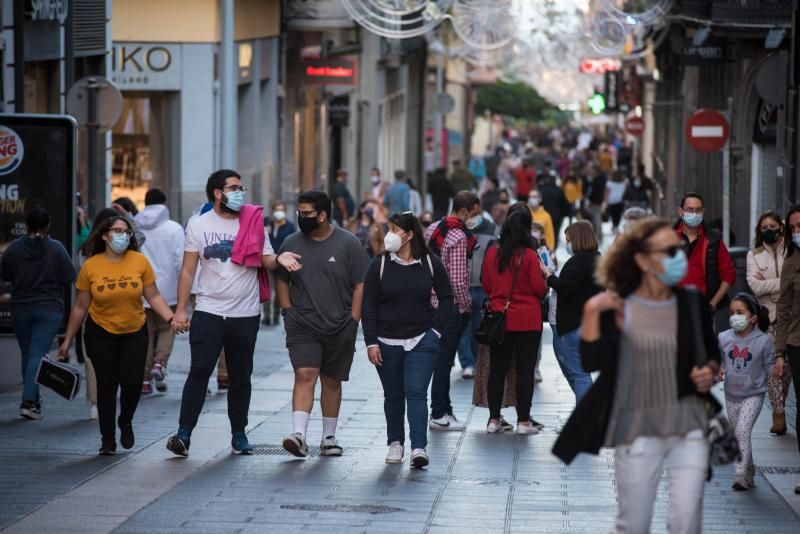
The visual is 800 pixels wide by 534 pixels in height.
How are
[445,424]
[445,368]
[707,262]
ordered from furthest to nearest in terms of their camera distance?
1. [445,368]
2. [445,424]
3. [707,262]

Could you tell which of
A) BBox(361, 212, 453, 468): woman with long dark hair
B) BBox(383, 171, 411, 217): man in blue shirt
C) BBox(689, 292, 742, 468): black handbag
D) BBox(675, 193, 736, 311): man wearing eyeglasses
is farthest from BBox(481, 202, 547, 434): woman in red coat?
BBox(383, 171, 411, 217): man in blue shirt

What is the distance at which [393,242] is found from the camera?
36.8 ft

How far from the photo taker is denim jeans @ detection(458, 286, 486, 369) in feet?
52.2

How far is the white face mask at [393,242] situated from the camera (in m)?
11.2

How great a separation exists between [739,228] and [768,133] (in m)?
3.00

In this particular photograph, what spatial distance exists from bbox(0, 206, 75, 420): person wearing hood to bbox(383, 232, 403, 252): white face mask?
133 inches

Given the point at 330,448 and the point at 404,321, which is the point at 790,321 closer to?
the point at 404,321

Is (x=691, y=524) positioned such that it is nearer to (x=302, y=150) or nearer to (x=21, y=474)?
(x=21, y=474)

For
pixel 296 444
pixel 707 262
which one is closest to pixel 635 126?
pixel 707 262

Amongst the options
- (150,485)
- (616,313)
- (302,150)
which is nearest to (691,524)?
(616,313)

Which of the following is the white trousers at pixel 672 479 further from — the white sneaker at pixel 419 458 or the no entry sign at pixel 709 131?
the no entry sign at pixel 709 131

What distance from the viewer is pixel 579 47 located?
37.6m

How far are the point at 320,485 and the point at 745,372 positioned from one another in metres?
2.64

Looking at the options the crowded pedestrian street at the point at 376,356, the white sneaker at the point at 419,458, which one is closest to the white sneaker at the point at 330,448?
the crowded pedestrian street at the point at 376,356
